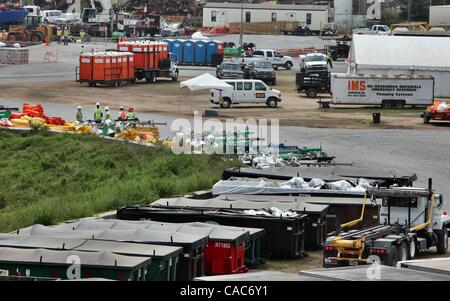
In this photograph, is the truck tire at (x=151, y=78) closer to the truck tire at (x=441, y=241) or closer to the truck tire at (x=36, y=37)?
the truck tire at (x=36, y=37)

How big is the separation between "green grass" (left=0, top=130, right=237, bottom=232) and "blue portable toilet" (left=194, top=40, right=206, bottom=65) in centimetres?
3710

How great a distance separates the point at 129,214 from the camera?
78.7 feet

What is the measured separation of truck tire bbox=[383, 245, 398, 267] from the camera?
2088 centimetres

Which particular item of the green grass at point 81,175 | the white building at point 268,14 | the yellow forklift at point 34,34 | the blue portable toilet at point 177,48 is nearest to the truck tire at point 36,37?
the yellow forklift at point 34,34

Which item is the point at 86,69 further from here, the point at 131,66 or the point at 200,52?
the point at 200,52


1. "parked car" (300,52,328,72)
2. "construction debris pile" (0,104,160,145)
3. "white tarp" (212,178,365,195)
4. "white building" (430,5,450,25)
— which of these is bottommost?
"construction debris pile" (0,104,160,145)

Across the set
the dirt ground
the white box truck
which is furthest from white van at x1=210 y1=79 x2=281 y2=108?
the white box truck

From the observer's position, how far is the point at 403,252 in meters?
22.1

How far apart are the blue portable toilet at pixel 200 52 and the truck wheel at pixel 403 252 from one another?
5747 cm

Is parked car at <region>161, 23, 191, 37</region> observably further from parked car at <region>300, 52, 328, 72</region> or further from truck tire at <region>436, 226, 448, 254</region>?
truck tire at <region>436, 226, 448, 254</region>
